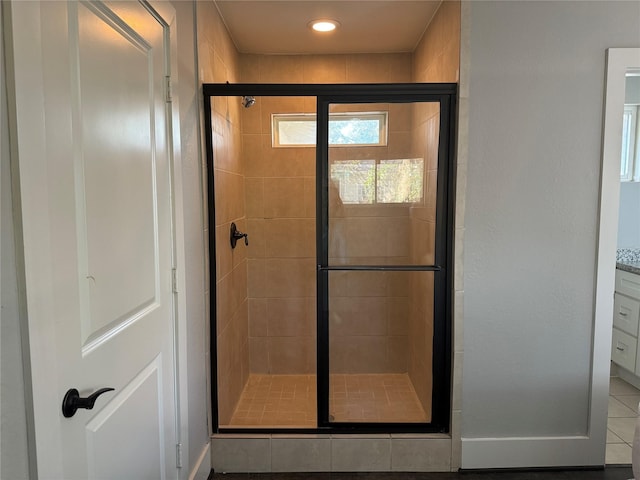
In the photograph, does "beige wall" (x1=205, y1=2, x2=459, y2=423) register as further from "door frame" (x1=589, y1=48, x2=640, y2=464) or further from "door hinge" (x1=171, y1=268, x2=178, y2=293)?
"door frame" (x1=589, y1=48, x2=640, y2=464)

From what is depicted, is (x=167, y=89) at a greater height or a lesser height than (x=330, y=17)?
lesser

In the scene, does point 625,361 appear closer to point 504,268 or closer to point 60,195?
point 504,268

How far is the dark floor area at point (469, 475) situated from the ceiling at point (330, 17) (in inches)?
99.1

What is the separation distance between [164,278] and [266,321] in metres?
1.84

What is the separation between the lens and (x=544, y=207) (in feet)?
7.06

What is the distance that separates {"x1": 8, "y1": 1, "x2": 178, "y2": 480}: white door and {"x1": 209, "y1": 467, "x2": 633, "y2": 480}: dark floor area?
2.16ft

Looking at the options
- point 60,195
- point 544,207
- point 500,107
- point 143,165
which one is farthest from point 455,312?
point 60,195

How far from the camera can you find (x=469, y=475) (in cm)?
222

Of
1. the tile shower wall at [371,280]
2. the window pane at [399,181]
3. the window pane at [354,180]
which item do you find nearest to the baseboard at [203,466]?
the tile shower wall at [371,280]

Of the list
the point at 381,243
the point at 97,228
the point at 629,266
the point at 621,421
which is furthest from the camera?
the point at 629,266

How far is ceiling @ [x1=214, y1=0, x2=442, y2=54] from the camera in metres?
2.35

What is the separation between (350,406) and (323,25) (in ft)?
7.44

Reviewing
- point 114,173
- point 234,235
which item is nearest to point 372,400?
point 234,235

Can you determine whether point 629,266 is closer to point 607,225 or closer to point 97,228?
point 607,225
